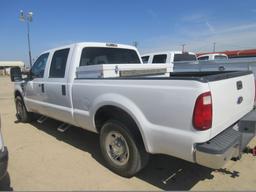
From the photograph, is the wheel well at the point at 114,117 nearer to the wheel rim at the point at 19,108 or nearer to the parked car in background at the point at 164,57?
the wheel rim at the point at 19,108

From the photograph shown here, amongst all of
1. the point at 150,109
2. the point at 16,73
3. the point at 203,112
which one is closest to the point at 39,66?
the point at 16,73

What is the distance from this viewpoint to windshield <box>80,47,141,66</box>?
472 centimetres

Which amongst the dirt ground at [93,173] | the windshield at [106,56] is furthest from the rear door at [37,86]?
the windshield at [106,56]

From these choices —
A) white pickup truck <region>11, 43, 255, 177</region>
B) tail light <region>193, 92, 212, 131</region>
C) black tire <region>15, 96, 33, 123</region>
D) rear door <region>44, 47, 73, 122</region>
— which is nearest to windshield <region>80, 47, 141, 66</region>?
white pickup truck <region>11, 43, 255, 177</region>

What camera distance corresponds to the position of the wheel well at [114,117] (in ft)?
11.0

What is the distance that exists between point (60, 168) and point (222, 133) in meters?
2.60

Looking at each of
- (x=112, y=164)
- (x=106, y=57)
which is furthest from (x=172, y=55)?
(x=112, y=164)

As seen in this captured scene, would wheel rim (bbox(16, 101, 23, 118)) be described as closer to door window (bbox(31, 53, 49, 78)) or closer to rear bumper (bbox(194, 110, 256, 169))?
door window (bbox(31, 53, 49, 78))

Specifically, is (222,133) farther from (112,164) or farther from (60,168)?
(60,168)

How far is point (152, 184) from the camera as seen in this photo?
3.51 m

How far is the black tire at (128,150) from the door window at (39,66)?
2.61m

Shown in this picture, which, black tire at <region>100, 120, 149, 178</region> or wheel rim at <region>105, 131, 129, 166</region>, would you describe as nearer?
black tire at <region>100, 120, 149, 178</region>

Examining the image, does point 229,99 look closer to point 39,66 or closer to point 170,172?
point 170,172

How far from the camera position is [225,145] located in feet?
8.88
